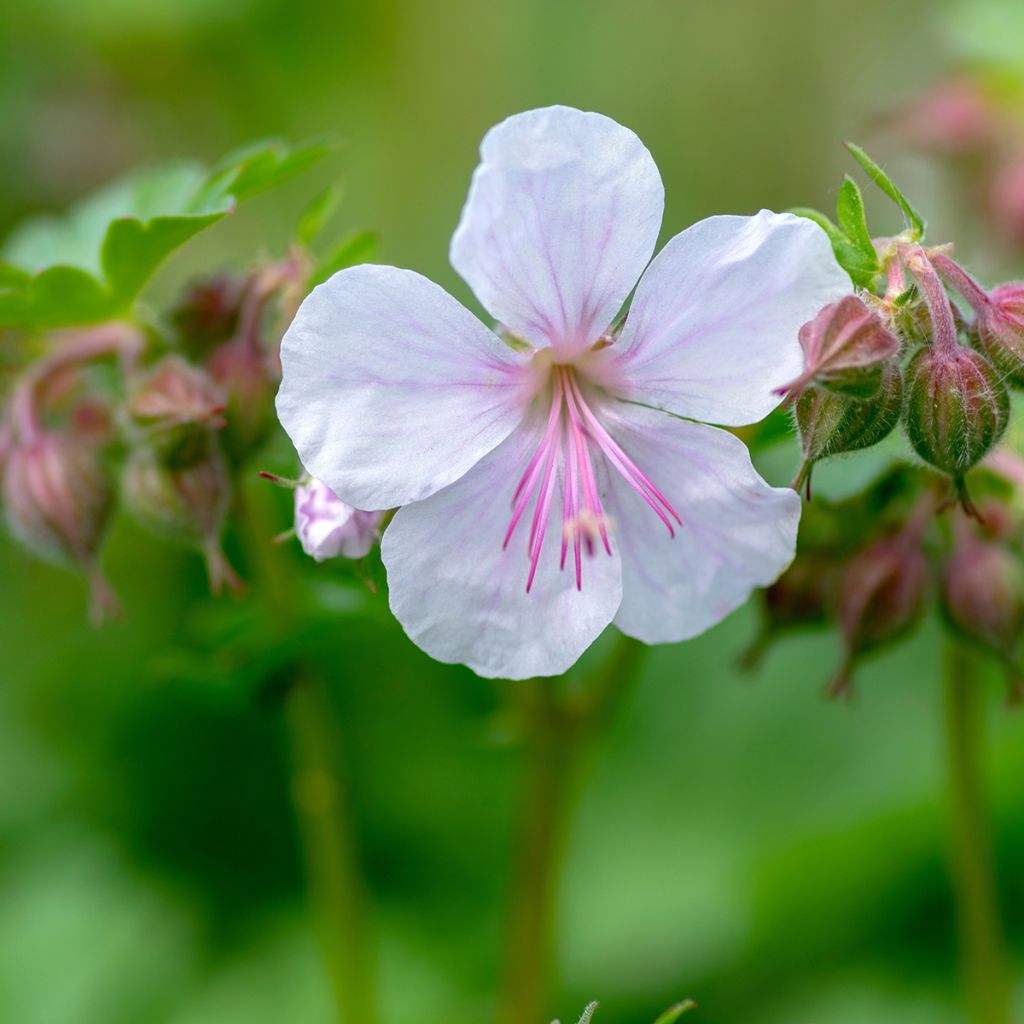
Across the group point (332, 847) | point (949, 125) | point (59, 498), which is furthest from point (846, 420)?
point (949, 125)

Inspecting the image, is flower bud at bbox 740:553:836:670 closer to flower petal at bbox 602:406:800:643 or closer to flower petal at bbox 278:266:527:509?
flower petal at bbox 602:406:800:643

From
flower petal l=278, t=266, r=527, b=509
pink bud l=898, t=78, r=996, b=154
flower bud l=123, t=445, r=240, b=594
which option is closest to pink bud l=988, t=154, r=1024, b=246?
pink bud l=898, t=78, r=996, b=154

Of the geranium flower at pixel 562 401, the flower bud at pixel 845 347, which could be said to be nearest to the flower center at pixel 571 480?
the geranium flower at pixel 562 401

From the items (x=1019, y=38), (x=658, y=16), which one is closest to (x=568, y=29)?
(x=658, y=16)

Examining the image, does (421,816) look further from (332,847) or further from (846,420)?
(846,420)

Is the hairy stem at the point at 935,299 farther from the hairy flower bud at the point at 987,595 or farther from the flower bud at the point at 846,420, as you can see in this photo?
the hairy flower bud at the point at 987,595

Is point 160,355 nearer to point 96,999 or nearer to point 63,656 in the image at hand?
point 96,999
